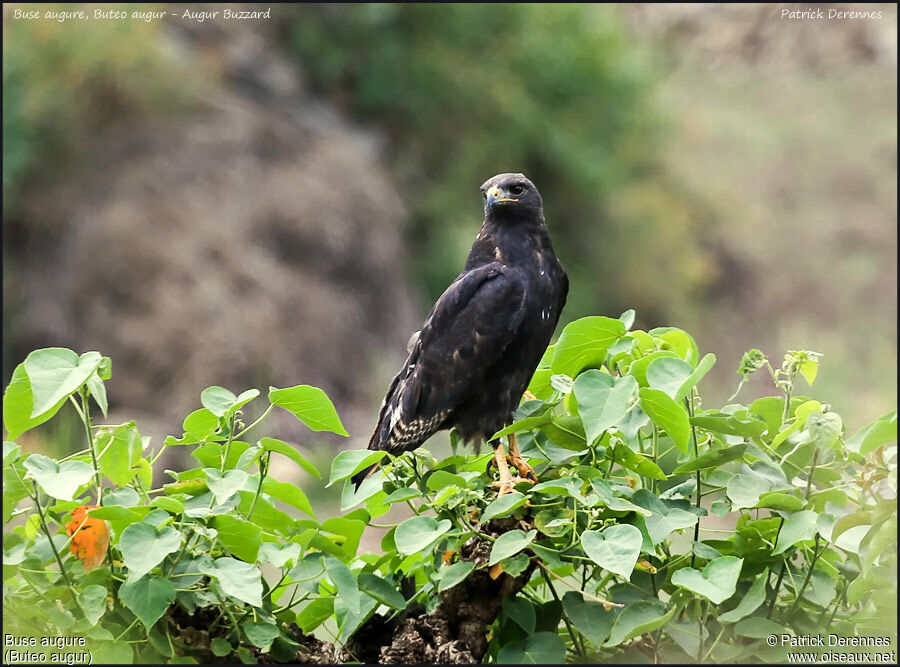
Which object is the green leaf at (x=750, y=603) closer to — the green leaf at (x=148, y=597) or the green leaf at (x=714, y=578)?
the green leaf at (x=714, y=578)

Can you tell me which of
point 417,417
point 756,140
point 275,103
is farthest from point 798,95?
point 417,417

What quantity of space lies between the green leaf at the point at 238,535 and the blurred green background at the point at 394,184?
389 centimetres

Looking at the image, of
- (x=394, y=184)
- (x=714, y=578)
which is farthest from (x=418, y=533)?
(x=394, y=184)

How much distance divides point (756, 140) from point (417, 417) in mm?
8797

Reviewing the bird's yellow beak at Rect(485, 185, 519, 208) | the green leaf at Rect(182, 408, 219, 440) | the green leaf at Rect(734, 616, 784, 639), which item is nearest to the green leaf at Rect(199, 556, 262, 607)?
the green leaf at Rect(182, 408, 219, 440)

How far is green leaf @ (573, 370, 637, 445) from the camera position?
140 centimetres

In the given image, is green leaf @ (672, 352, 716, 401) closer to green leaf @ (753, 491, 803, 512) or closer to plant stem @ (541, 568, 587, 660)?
green leaf @ (753, 491, 803, 512)


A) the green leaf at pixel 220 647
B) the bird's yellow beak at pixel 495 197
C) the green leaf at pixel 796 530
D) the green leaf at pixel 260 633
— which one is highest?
the bird's yellow beak at pixel 495 197

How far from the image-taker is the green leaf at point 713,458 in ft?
4.83

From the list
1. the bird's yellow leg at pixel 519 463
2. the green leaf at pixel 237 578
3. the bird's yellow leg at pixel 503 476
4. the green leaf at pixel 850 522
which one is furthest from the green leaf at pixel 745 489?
the green leaf at pixel 237 578

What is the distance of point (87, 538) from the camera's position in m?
1.40

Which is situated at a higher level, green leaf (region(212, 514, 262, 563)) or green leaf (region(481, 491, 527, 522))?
green leaf (region(481, 491, 527, 522))

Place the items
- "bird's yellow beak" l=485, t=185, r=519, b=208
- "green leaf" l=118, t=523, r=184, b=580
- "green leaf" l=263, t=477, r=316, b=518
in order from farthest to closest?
"bird's yellow beak" l=485, t=185, r=519, b=208 → "green leaf" l=263, t=477, r=316, b=518 → "green leaf" l=118, t=523, r=184, b=580

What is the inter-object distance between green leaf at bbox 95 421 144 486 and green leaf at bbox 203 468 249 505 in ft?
0.54
